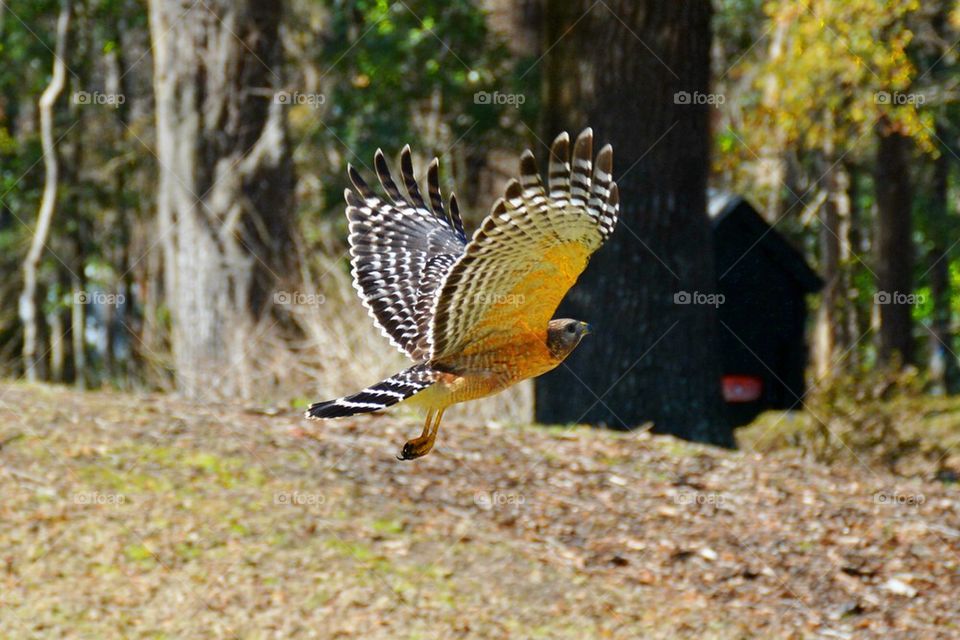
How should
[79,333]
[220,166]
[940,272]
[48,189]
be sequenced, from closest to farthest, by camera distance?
[220,166]
[48,189]
[79,333]
[940,272]

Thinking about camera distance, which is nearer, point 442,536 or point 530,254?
point 530,254

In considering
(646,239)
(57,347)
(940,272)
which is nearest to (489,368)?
(646,239)

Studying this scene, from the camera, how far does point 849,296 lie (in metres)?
20.2

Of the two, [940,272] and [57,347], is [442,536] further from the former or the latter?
[940,272]

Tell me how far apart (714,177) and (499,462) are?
634 inches

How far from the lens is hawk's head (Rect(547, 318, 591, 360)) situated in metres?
3.47

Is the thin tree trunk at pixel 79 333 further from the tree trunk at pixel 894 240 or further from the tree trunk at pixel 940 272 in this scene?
the tree trunk at pixel 940 272

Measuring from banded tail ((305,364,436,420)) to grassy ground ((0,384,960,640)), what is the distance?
3.33m

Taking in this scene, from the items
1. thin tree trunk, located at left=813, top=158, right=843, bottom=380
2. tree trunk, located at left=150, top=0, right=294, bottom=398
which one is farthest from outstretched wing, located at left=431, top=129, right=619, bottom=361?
thin tree trunk, located at left=813, top=158, right=843, bottom=380

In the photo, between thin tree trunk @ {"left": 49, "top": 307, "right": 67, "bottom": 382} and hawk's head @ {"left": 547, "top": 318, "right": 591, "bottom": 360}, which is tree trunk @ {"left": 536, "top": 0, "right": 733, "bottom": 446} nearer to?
hawk's head @ {"left": 547, "top": 318, "right": 591, "bottom": 360}

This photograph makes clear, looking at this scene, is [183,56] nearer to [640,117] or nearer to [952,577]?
[640,117]

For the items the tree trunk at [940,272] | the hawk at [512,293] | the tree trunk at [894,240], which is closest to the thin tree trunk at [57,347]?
the tree trunk at [894,240]

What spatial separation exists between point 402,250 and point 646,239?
415cm

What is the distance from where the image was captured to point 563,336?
138 inches
